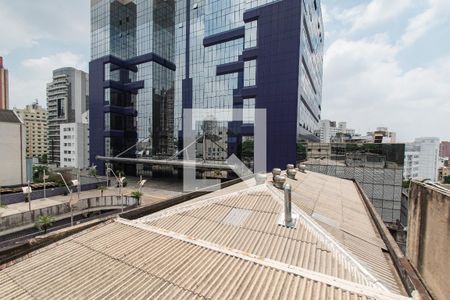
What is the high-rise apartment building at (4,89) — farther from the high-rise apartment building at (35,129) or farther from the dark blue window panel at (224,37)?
the dark blue window panel at (224,37)

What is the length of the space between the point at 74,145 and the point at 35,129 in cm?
4234

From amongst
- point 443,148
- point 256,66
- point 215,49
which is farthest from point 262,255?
point 443,148

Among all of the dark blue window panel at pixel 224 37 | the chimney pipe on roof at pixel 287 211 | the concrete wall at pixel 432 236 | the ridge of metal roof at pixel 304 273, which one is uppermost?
the dark blue window panel at pixel 224 37

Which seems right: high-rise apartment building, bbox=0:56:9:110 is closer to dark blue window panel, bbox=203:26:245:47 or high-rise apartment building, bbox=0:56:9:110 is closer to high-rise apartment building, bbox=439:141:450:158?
dark blue window panel, bbox=203:26:245:47

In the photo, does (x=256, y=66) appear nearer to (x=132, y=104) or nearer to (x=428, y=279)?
(x=428, y=279)

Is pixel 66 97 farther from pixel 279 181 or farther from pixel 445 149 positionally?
pixel 445 149

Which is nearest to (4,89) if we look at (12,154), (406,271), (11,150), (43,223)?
(11,150)

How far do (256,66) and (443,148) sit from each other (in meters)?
179

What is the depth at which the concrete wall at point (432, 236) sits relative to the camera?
1022 cm

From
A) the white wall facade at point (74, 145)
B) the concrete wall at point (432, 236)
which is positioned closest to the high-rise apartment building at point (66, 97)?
the white wall facade at point (74, 145)

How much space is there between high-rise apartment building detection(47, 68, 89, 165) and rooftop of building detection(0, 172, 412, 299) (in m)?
112

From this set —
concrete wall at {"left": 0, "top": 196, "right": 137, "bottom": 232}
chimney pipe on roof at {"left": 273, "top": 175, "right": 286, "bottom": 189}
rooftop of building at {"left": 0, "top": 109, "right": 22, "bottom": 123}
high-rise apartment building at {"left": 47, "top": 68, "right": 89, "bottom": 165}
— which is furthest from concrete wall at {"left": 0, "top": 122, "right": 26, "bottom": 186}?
high-rise apartment building at {"left": 47, "top": 68, "right": 89, "bottom": 165}

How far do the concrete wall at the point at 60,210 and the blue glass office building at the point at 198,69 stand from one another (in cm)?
1924

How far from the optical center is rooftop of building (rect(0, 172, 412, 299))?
4555 mm
